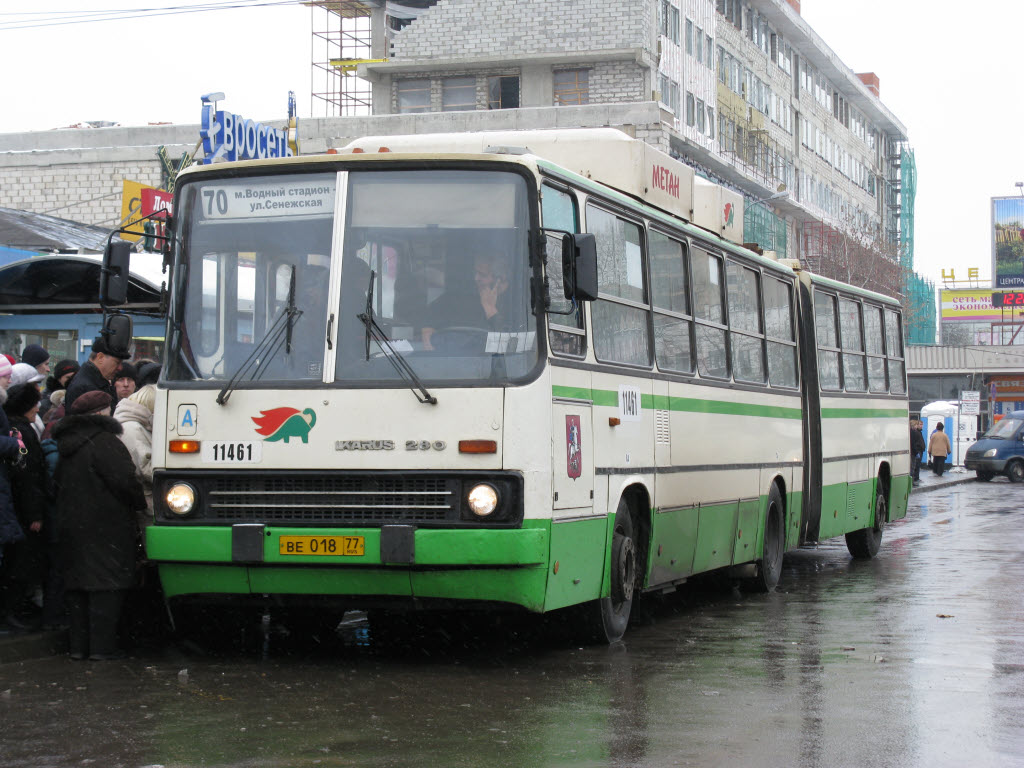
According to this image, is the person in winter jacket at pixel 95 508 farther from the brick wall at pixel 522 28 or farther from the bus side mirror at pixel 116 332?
the brick wall at pixel 522 28

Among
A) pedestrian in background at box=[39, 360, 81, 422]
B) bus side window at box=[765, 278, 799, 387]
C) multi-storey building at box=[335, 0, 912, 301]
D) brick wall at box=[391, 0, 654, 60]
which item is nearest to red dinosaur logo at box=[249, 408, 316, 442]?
pedestrian in background at box=[39, 360, 81, 422]

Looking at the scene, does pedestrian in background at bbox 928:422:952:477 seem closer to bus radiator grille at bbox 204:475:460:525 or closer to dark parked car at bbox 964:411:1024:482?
dark parked car at bbox 964:411:1024:482

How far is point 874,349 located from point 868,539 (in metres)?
2.22

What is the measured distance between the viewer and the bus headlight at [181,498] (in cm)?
901

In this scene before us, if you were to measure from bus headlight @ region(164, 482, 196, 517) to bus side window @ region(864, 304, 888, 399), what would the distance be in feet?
35.6

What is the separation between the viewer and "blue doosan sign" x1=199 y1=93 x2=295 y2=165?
87.3ft

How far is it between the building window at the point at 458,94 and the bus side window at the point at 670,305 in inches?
2140

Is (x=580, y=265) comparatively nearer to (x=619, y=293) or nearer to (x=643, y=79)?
(x=619, y=293)

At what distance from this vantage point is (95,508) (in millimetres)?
9164

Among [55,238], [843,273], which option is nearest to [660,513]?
[55,238]

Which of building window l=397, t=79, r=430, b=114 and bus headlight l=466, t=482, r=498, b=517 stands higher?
building window l=397, t=79, r=430, b=114

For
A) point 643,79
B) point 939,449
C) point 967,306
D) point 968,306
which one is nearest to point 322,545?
point 939,449

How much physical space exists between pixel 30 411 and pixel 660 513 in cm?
422

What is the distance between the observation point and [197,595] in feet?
30.0
